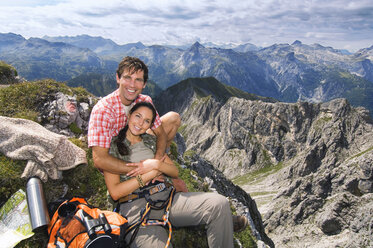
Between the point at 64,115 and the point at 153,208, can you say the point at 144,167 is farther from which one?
the point at 64,115

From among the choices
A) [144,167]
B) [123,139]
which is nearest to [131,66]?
[123,139]

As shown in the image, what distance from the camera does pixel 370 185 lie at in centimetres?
6762

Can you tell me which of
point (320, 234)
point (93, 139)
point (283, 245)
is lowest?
point (283, 245)

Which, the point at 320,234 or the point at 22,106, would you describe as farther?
the point at 320,234

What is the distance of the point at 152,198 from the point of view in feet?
25.8

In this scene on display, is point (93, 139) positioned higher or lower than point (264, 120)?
higher

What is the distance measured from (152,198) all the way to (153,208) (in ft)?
1.67

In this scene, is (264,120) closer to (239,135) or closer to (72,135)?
(239,135)

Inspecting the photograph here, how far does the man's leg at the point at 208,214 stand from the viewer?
7086 millimetres

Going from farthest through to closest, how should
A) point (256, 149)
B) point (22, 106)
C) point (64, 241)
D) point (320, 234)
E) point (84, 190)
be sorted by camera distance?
point (256, 149) → point (320, 234) → point (22, 106) → point (84, 190) → point (64, 241)

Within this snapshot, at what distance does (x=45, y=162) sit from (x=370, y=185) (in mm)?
88055

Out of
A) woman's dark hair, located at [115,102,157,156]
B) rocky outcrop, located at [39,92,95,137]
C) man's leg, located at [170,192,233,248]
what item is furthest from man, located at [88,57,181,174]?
→ rocky outcrop, located at [39,92,95,137]

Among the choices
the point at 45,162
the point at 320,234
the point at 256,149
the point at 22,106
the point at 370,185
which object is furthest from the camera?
the point at 256,149

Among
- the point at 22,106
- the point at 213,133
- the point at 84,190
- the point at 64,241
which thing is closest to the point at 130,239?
the point at 64,241
